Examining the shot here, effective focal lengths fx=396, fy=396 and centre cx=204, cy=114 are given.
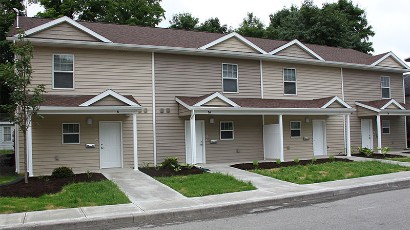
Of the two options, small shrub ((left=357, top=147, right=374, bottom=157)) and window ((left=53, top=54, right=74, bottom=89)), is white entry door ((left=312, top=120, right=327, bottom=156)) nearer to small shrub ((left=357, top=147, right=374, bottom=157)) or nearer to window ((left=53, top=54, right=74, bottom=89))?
small shrub ((left=357, top=147, right=374, bottom=157))

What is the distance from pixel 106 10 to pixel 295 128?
73.8ft

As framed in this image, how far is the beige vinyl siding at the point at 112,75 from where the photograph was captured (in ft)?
52.7

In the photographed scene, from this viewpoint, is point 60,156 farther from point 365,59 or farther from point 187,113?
point 365,59

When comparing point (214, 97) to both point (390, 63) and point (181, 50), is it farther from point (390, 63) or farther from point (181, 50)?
point (390, 63)

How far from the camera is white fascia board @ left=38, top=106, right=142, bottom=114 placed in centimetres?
1454

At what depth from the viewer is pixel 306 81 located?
21969mm

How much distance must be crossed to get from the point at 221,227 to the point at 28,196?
19.0ft

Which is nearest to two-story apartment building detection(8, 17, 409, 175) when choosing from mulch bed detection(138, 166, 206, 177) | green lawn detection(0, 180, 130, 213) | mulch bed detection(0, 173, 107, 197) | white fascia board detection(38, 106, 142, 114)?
white fascia board detection(38, 106, 142, 114)

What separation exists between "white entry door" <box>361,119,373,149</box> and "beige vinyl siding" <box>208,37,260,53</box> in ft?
29.5

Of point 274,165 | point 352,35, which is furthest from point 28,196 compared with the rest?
point 352,35

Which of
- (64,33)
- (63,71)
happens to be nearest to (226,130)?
(63,71)

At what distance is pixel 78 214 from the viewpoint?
28.4 ft

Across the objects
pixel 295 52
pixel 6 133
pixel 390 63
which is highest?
pixel 295 52

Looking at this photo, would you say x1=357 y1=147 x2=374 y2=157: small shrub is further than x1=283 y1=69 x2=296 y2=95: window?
No
